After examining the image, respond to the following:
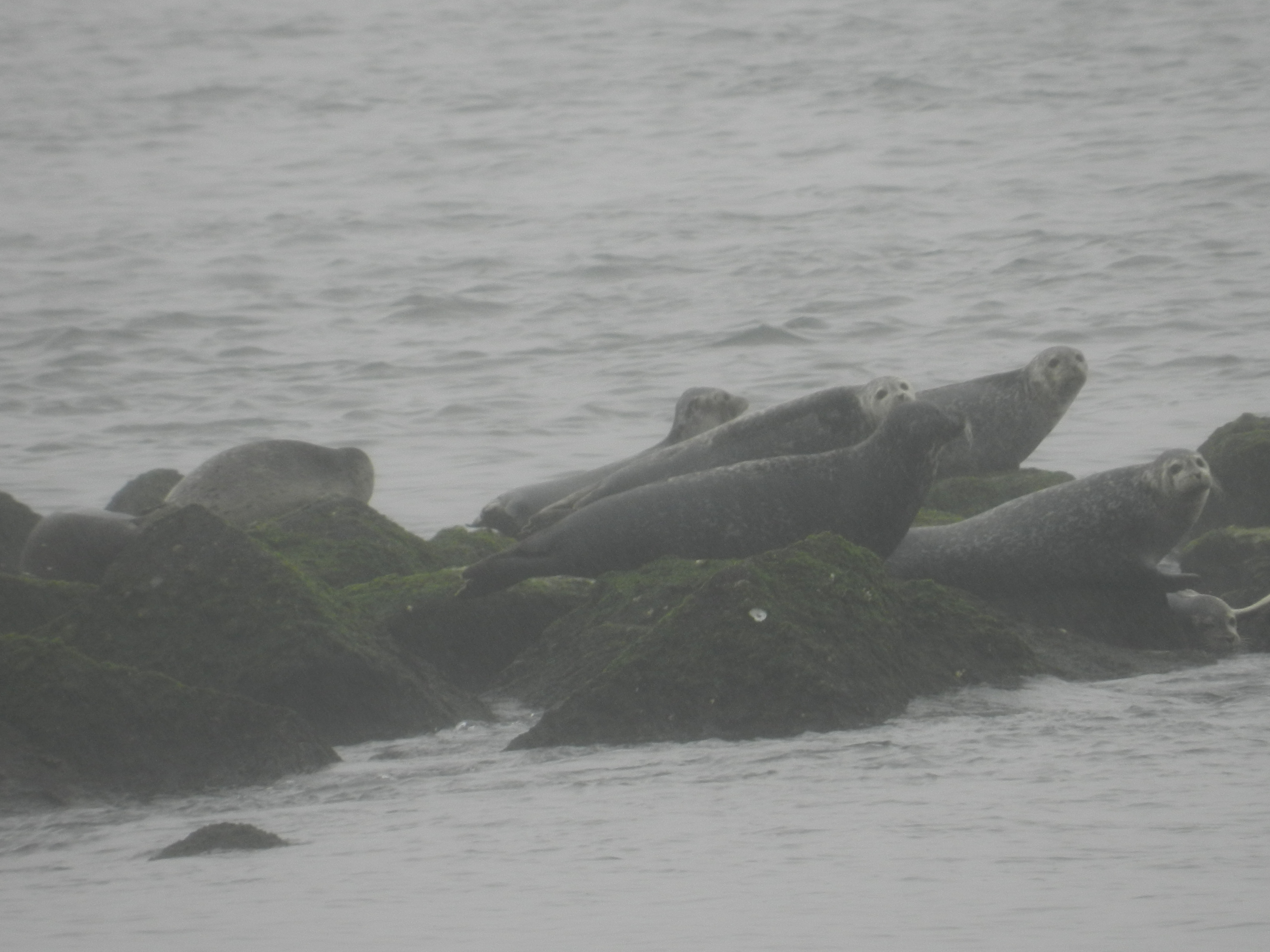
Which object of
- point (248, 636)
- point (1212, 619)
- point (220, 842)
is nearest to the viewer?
point (220, 842)

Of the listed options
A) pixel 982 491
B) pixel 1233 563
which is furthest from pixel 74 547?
pixel 1233 563

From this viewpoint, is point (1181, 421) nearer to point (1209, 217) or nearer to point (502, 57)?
point (1209, 217)

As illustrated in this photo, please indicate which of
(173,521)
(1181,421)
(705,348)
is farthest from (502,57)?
(173,521)

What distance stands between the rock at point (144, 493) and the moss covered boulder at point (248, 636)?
127 inches

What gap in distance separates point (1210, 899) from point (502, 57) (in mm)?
35216

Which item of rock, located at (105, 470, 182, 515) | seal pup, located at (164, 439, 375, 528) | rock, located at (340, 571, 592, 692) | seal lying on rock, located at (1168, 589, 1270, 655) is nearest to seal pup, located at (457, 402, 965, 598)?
rock, located at (340, 571, 592, 692)

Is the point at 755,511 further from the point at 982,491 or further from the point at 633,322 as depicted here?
the point at 633,322

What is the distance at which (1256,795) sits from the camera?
183 inches

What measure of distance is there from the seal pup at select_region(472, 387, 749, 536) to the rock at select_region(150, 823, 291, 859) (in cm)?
471

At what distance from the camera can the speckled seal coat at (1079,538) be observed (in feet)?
23.0

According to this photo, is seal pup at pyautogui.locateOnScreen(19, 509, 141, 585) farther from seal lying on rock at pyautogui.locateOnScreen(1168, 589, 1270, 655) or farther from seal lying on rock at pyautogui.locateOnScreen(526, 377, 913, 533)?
seal lying on rock at pyautogui.locateOnScreen(1168, 589, 1270, 655)

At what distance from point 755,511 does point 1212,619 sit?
5.55 feet

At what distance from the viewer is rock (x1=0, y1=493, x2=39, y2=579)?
27.9 ft

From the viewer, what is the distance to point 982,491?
8562 millimetres
